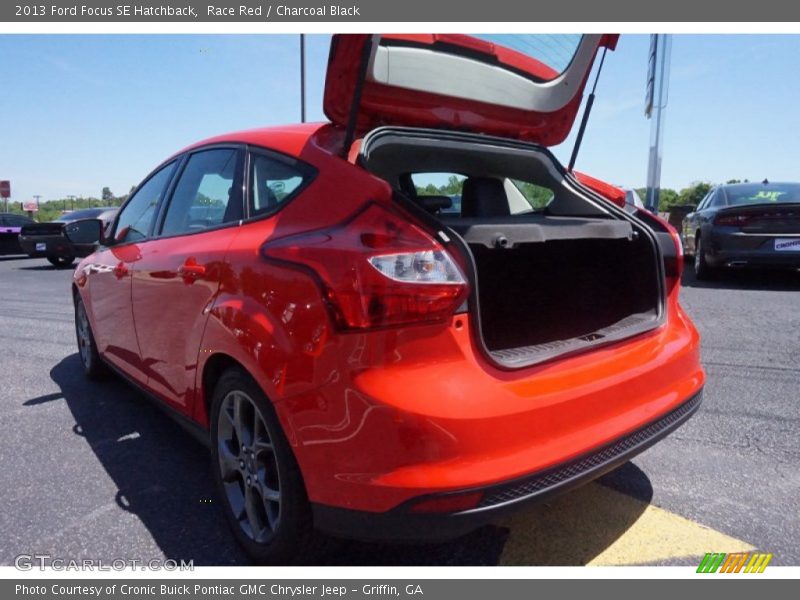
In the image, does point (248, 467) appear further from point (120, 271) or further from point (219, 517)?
point (120, 271)

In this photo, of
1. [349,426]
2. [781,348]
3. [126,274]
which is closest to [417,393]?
[349,426]

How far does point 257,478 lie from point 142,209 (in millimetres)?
2012

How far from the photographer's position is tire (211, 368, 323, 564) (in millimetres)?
1822

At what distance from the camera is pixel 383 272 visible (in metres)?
1.59

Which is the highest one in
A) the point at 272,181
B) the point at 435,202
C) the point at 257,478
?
the point at 272,181

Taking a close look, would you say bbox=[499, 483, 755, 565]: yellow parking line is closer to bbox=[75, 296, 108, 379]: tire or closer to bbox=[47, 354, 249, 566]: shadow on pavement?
bbox=[47, 354, 249, 566]: shadow on pavement

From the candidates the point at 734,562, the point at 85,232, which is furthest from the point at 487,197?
the point at 85,232

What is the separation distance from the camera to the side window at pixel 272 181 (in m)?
2.03

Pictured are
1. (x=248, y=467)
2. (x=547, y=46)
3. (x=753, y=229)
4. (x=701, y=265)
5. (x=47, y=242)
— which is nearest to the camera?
(x=248, y=467)

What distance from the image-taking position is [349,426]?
1.60 meters

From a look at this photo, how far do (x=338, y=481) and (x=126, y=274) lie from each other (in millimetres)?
2026

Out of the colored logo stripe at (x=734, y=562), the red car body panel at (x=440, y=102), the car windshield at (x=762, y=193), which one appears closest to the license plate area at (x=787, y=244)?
the car windshield at (x=762, y=193)

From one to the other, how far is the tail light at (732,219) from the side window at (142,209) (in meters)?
6.94

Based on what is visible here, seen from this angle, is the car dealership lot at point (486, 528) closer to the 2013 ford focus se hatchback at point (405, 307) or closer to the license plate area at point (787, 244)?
the 2013 ford focus se hatchback at point (405, 307)
